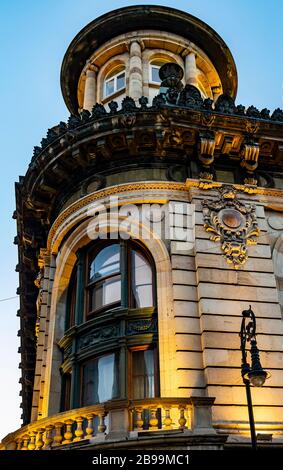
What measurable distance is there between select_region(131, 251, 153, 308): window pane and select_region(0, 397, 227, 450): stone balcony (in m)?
3.12

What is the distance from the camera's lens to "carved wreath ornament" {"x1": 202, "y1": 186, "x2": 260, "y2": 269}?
14.4 meters

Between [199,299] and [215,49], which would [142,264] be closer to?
[199,299]

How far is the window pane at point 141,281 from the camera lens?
566 inches

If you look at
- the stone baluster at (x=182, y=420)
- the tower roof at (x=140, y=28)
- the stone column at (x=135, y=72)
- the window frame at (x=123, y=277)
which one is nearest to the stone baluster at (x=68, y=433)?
the stone baluster at (x=182, y=420)

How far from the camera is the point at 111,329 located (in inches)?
545

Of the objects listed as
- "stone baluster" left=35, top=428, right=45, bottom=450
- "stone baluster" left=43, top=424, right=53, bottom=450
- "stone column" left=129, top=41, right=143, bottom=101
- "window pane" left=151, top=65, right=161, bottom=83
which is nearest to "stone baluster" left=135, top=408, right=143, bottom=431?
"stone baluster" left=43, top=424, right=53, bottom=450

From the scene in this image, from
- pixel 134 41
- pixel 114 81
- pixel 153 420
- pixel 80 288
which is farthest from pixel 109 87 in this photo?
pixel 153 420

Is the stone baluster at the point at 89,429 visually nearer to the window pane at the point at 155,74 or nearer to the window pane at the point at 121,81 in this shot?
the window pane at the point at 121,81

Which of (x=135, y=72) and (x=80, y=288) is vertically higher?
(x=135, y=72)

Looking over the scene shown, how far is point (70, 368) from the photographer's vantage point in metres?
14.4

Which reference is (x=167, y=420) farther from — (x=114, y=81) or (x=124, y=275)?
(x=114, y=81)

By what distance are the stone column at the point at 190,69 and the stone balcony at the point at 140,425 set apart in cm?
1487

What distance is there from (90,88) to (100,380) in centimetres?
1439

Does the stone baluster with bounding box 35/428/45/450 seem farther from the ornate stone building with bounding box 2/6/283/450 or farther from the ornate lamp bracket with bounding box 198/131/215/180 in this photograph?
the ornate lamp bracket with bounding box 198/131/215/180
